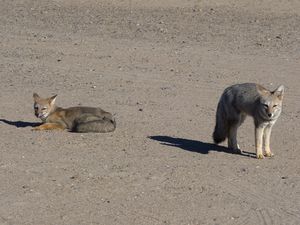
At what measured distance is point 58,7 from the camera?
25172 mm

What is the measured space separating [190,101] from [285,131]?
87.3 inches

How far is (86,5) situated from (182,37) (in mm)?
4872

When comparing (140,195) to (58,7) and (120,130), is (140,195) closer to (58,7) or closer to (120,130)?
(120,130)

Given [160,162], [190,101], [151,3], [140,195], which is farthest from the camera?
[151,3]

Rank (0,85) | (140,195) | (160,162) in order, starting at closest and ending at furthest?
(140,195), (160,162), (0,85)

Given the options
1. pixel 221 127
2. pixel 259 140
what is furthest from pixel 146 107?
pixel 259 140

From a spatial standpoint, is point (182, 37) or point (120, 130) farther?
point (182, 37)

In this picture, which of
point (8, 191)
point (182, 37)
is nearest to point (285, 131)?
point (8, 191)

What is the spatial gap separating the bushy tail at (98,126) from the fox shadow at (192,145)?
1.81 feet

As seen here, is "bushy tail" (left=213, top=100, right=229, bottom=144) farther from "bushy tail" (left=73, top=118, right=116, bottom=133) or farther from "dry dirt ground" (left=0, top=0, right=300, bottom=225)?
"bushy tail" (left=73, top=118, right=116, bottom=133)

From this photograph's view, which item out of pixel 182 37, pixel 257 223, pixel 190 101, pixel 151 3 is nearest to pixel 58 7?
pixel 151 3

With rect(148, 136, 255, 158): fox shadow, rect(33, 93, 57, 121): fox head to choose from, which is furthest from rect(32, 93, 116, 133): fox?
rect(148, 136, 255, 158): fox shadow

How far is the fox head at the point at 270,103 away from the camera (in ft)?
38.5

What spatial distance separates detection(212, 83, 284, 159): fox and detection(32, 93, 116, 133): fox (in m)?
1.51
